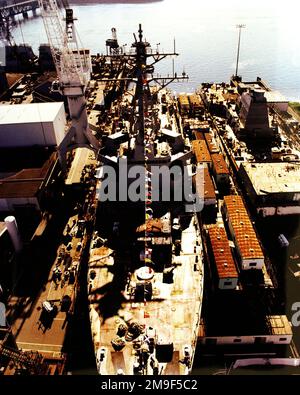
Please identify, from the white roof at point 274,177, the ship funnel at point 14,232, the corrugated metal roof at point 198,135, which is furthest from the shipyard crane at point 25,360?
the corrugated metal roof at point 198,135

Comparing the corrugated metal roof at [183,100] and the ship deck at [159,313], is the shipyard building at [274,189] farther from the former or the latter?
the corrugated metal roof at [183,100]

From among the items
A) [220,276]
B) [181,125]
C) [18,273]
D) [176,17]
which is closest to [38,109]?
[181,125]

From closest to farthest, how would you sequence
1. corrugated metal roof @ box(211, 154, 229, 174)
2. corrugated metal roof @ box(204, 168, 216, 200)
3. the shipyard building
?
the shipyard building → corrugated metal roof @ box(204, 168, 216, 200) → corrugated metal roof @ box(211, 154, 229, 174)

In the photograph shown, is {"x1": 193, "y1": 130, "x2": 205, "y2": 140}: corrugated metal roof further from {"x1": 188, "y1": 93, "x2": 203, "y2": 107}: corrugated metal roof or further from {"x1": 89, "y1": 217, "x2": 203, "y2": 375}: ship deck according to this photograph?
Result: {"x1": 89, "y1": 217, "x2": 203, "y2": 375}: ship deck

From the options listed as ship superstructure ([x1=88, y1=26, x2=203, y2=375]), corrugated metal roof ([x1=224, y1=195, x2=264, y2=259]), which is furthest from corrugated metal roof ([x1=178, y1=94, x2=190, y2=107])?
ship superstructure ([x1=88, y1=26, x2=203, y2=375])

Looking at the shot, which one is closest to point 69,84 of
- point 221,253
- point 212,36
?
point 221,253

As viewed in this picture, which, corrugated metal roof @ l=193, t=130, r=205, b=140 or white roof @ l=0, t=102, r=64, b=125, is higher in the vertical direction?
white roof @ l=0, t=102, r=64, b=125

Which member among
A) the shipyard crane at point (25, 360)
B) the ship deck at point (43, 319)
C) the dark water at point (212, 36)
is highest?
the shipyard crane at point (25, 360)

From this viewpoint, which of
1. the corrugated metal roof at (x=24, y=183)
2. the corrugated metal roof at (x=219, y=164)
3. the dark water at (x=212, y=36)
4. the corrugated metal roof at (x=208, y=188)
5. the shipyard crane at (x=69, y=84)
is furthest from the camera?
the dark water at (x=212, y=36)
